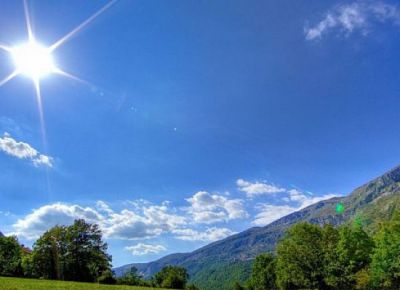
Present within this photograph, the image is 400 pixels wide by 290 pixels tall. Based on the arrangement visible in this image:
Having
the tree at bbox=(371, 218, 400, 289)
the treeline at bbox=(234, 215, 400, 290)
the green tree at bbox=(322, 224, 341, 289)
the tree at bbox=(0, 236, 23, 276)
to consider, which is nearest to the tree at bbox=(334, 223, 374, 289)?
the treeline at bbox=(234, 215, 400, 290)

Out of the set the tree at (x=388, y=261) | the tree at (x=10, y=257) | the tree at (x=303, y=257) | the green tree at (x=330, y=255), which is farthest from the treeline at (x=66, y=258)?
the tree at (x=388, y=261)

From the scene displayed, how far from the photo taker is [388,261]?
67.2 m

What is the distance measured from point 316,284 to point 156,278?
274 ft

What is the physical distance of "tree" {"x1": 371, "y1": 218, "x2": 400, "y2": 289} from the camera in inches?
2621

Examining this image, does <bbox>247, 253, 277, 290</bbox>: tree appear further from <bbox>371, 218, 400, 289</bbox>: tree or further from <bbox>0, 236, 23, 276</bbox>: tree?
<bbox>0, 236, 23, 276</bbox>: tree

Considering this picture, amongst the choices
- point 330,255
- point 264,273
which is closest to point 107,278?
point 330,255

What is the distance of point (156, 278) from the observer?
6122 inches

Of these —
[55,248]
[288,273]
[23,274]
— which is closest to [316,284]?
[288,273]

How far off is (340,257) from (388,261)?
14585 millimetres

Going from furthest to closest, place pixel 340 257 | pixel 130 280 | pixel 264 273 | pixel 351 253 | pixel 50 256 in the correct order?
pixel 264 273, pixel 130 280, pixel 50 256, pixel 340 257, pixel 351 253

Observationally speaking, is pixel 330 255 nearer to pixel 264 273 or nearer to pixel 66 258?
pixel 264 273

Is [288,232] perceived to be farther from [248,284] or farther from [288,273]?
[248,284]

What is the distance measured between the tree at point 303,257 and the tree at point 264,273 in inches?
1131

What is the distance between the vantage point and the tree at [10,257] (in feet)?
332
